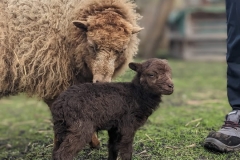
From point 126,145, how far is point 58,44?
1501mm

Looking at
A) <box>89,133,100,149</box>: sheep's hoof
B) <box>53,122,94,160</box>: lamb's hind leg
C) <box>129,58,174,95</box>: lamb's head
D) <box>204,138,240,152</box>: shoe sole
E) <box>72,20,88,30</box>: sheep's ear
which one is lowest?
<box>89,133,100,149</box>: sheep's hoof

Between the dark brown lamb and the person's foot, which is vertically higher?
the dark brown lamb

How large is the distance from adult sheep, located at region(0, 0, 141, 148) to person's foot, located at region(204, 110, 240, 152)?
1175 millimetres

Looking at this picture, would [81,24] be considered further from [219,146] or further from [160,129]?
[219,146]

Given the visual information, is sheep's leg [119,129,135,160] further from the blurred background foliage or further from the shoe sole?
the blurred background foliage

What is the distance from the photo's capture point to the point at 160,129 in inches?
208

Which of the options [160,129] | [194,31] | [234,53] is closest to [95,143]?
[160,129]

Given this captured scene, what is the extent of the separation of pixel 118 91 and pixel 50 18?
1.39 metres

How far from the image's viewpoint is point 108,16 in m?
4.49

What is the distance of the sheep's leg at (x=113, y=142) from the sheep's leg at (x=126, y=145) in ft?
0.23

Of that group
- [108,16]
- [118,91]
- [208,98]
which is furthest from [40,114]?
[118,91]

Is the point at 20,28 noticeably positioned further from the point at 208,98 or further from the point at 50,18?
the point at 208,98

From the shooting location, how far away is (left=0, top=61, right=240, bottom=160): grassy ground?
4.32 metres

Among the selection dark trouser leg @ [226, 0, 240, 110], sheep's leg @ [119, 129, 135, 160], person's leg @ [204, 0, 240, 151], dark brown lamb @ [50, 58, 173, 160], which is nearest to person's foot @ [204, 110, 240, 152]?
person's leg @ [204, 0, 240, 151]
